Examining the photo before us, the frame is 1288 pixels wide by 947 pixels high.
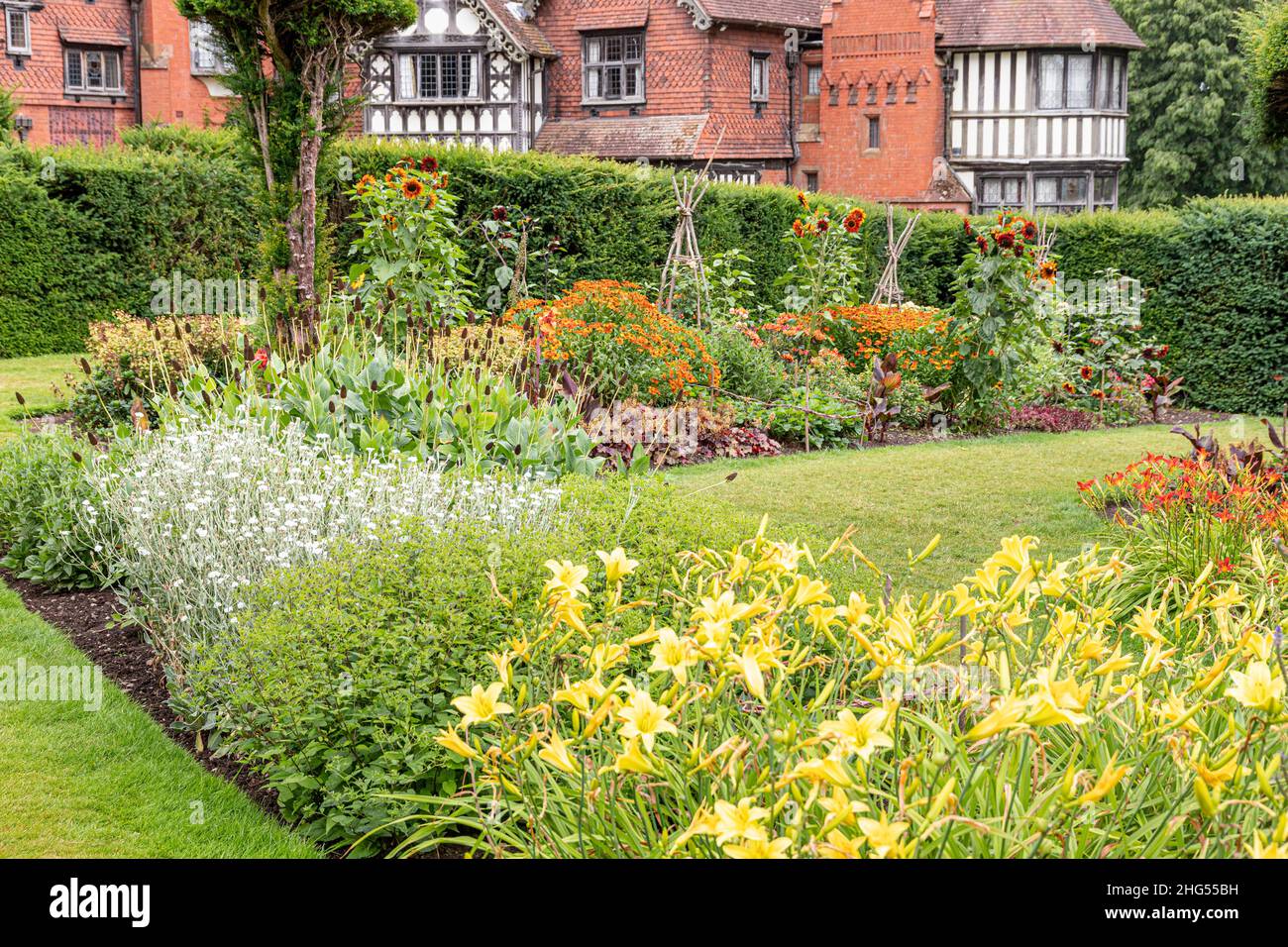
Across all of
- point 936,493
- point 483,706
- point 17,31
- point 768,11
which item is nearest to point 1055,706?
point 483,706

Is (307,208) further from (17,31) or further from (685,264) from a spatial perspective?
(17,31)

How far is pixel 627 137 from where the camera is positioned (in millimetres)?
28828

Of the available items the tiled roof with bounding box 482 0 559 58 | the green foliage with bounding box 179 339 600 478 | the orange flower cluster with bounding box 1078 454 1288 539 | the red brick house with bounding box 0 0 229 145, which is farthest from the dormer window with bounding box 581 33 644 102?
the orange flower cluster with bounding box 1078 454 1288 539

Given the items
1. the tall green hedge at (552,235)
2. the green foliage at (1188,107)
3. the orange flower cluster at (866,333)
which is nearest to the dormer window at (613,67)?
the tall green hedge at (552,235)

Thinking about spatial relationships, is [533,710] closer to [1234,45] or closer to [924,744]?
[924,744]

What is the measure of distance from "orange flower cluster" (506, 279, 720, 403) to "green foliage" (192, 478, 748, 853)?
5673 mm

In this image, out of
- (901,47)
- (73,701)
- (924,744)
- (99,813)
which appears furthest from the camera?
(901,47)

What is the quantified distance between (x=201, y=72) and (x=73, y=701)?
31.6 metres

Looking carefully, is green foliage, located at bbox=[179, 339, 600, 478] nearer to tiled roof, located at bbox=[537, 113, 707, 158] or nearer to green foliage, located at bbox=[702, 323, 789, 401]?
green foliage, located at bbox=[702, 323, 789, 401]

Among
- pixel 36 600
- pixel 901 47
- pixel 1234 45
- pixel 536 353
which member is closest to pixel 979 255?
pixel 536 353

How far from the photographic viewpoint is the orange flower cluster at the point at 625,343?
10594 millimetres

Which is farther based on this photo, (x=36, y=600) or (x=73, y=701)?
(x=36, y=600)

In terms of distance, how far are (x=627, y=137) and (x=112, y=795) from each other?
25.9 m

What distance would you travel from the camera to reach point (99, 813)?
4289 mm
